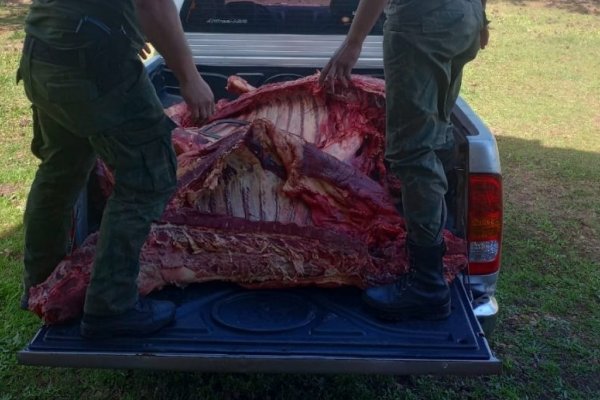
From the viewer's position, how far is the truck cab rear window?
544 cm

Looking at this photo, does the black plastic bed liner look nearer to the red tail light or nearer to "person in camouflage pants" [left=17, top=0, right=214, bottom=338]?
"person in camouflage pants" [left=17, top=0, right=214, bottom=338]

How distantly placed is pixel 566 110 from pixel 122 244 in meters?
7.61

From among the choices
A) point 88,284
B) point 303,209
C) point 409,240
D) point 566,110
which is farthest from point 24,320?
point 566,110

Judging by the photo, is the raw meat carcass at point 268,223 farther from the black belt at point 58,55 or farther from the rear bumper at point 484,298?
the black belt at point 58,55

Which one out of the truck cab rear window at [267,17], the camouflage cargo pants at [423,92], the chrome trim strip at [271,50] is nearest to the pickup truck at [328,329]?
the camouflage cargo pants at [423,92]

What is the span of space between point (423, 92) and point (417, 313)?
2.85ft

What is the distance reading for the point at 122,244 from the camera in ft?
8.68

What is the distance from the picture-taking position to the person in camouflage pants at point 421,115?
2678mm

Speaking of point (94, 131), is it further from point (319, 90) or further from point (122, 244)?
point (319, 90)

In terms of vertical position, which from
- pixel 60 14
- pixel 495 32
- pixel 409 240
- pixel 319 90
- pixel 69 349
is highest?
pixel 60 14

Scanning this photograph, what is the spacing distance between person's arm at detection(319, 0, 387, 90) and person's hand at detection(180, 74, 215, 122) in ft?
2.40

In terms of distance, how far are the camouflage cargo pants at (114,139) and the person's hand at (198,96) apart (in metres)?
0.14

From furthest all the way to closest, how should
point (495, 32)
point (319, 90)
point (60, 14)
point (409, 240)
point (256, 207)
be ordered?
point (495, 32), point (319, 90), point (256, 207), point (409, 240), point (60, 14)

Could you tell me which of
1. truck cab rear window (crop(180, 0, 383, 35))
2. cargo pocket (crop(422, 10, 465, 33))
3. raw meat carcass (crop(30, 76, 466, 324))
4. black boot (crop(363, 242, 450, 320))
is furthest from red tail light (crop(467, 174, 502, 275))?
truck cab rear window (crop(180, 0, 383, 35))
